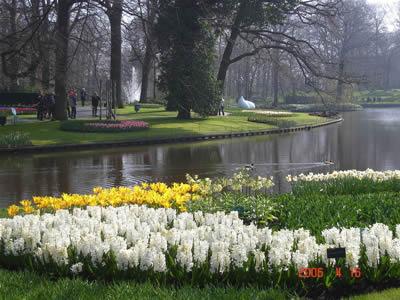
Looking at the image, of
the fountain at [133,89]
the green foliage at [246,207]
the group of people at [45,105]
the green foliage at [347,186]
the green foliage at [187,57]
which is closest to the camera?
the green foliage at [246,207]

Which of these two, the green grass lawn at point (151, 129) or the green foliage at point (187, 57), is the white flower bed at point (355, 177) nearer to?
the green grass lawn at point (151, 129)

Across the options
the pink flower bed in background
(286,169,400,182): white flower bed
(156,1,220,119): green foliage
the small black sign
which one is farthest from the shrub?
(156,1,220,119): green foliage

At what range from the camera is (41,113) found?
32844 millimetres

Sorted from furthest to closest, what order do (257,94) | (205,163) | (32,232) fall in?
(257,94) → (205,163) → (32,232)

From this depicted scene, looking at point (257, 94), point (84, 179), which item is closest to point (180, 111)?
point (84, 179)

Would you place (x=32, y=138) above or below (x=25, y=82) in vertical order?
below

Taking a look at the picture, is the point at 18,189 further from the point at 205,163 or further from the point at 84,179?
the point at 205,163

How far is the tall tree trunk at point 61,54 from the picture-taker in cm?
2605

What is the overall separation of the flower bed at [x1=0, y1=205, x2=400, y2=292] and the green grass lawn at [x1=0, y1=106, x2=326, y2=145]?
698 inches

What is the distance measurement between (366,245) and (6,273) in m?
3.69

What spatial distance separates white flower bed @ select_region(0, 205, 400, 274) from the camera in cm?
559

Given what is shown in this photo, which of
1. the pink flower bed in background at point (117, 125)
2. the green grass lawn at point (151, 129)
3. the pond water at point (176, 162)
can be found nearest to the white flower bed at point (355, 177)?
the pond water at point (176, 162)

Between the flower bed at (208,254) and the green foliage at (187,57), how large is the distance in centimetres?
2574

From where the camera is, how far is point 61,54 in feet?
85.1
